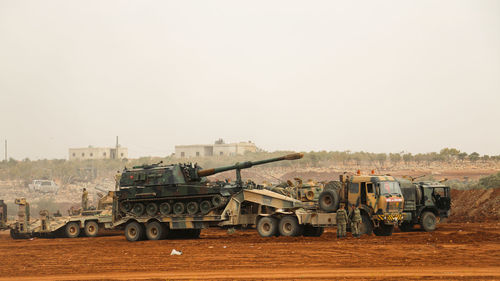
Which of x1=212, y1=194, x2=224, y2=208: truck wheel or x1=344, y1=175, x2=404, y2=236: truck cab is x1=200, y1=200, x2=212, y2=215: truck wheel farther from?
x1=344, y1=175, x2=404, y2=236: truck cab

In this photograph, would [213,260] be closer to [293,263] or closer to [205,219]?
[293,263]

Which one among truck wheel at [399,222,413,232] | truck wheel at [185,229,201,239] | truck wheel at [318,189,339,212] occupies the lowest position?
truck wheel at [185,229,201,239]

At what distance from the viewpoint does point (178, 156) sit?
3442 inches

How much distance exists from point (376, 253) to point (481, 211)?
2148 cm

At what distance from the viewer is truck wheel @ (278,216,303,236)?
963 inches

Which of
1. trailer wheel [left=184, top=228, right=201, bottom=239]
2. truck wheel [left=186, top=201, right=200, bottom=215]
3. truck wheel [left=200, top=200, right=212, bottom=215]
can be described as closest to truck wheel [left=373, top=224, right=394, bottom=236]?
truck wheel [left=200, top=200, right=212, bottom=215]

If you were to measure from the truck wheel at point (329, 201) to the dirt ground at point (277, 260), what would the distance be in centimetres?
156

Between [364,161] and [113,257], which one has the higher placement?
[364,161]

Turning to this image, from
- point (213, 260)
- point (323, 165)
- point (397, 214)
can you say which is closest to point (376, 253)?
point (213, 260)

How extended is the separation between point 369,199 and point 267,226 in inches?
148

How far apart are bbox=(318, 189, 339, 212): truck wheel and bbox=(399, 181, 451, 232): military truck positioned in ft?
13.4

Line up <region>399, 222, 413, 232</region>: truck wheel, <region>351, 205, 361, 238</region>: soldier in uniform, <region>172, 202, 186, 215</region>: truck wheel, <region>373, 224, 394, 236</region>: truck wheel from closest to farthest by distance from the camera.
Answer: <region>351, 205, 361, 238</region>: soldier in uniform, <region>373, 224, 394, 236</region>: truck wheel, <region>172, 202, 186, 215</region>: truck wheel, <region>399, 222, 413, 232</region>: truck wheel

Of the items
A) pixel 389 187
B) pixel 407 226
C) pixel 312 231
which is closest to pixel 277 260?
pixel 312 231

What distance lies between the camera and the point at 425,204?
96.7 ft
